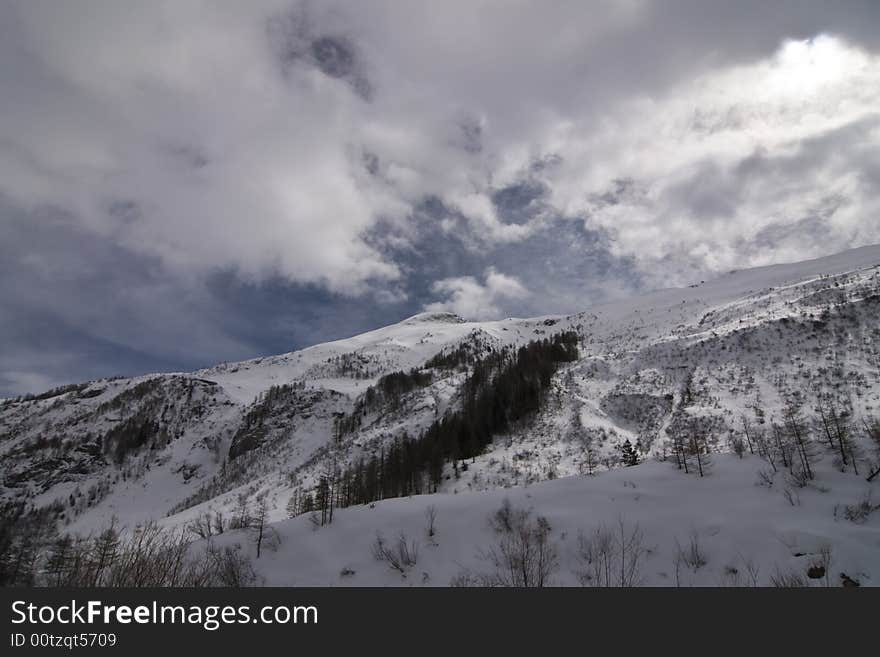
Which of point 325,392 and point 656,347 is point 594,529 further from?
point 325,392

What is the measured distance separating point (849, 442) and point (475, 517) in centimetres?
1628

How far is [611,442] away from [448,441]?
69.9 feet

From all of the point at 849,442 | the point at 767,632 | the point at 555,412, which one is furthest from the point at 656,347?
the point at 767,632

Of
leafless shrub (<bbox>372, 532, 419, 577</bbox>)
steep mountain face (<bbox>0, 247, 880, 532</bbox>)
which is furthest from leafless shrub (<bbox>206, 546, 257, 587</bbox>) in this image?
steep mountain face (<bbox>0, 247, 880, 532</bbox>)

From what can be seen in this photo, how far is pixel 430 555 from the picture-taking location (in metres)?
15.9

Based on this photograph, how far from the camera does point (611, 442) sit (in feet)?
123

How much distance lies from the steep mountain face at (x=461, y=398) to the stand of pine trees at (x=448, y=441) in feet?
9.20

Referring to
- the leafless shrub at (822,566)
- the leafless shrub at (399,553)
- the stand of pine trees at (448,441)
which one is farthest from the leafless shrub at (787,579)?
the stand of pine trees at (448,441)

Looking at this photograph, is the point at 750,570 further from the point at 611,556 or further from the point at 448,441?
the point at 448,441

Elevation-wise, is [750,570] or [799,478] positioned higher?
[799,478]

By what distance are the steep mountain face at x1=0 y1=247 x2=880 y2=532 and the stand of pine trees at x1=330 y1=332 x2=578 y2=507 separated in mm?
2804

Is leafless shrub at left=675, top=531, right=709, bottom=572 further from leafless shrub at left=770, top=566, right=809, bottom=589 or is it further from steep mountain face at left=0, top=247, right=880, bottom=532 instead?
steep mountain face at left=0, top=247, right=880, bottom=532

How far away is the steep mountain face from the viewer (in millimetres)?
36406

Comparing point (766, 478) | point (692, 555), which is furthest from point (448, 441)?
point (692, 555)
